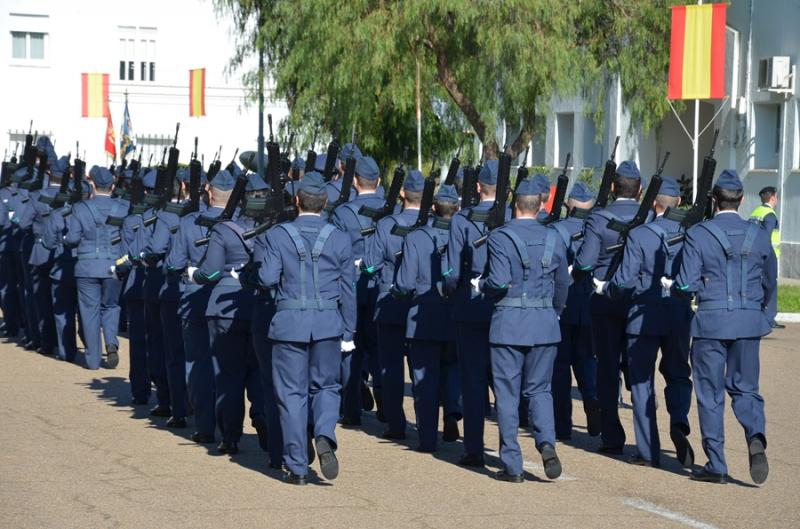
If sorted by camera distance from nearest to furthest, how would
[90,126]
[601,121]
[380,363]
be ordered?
1. [380,363]
2. [601,121]
3. [90,126]

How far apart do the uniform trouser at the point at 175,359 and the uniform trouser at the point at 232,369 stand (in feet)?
4.20

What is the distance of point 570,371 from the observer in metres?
11.8

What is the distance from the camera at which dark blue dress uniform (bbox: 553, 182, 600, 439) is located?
465 inches

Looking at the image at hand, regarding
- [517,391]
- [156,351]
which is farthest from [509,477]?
[156,351]

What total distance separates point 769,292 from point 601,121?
20097 mm

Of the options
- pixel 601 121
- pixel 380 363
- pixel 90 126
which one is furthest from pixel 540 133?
pixel 90 126

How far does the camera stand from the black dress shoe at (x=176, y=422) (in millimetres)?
12281

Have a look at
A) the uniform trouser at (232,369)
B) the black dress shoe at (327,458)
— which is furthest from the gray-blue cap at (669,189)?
the black dress shoe at (327,458)

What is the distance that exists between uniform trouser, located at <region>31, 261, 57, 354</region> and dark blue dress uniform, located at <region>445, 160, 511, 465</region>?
7614mm

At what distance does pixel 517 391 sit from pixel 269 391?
5.28ft

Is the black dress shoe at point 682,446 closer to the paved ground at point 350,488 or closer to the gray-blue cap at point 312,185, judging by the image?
the paved ground at point 350,488

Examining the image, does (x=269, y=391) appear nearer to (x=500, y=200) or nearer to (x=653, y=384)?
(x=500, y=200)

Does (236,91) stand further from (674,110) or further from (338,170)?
(338,170)

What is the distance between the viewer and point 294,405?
9.77 m
